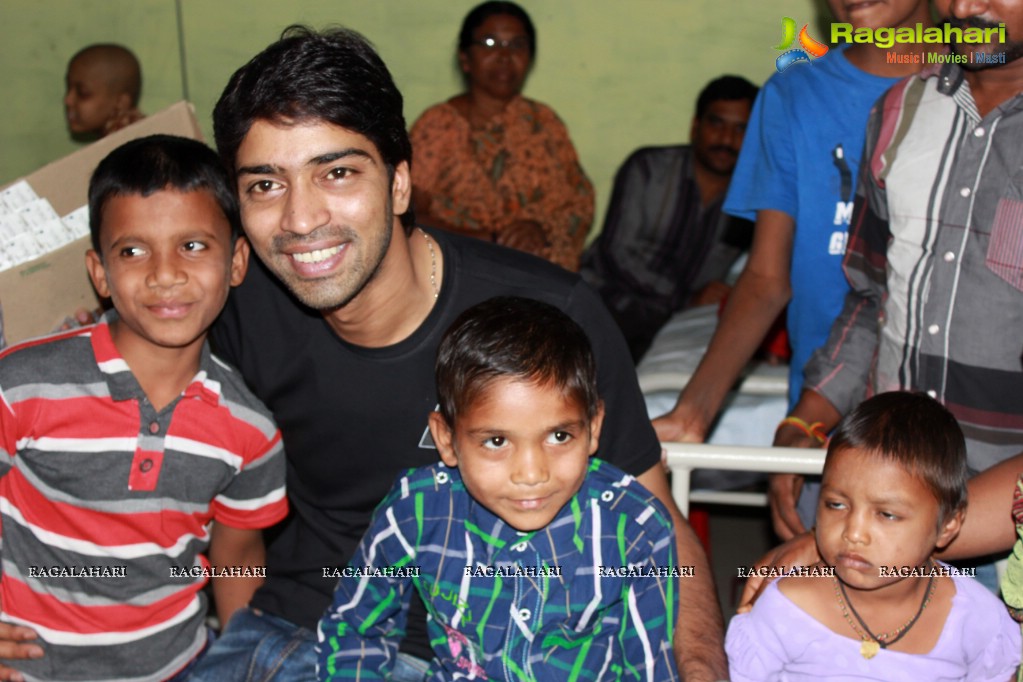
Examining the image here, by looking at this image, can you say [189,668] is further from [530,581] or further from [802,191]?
[802,191]

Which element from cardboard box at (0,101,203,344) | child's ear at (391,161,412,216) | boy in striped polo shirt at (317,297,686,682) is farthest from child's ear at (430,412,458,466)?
cardboard box at (0,101,203,344)

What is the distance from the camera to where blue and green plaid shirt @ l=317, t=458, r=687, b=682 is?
167 centimetres

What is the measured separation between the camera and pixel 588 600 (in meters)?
1.67

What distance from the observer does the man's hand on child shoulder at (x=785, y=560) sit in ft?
5.84

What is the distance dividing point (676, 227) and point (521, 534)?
10.4ft

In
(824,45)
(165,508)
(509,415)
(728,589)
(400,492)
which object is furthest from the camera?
(824,45)

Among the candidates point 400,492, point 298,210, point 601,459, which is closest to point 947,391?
point 601,459

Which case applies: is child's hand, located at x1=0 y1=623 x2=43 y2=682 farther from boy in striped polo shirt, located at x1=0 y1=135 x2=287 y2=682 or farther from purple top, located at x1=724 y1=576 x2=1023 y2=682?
purple top, located at x1=724 y1=576 x2=1023 y2=682

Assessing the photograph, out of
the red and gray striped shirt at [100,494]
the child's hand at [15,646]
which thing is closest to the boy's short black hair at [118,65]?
the red and gray striped shirt at [100,494]

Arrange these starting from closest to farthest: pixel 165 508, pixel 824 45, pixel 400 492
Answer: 1. pixel 400 492
2. pixel 165 508
3. pixel 824 45

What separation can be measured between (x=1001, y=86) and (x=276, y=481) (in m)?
1.59

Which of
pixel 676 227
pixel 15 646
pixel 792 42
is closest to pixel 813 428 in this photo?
pixel 15 646

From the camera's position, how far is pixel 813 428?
2.17 metres

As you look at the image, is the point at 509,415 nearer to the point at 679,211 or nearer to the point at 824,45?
the point at 679,211
